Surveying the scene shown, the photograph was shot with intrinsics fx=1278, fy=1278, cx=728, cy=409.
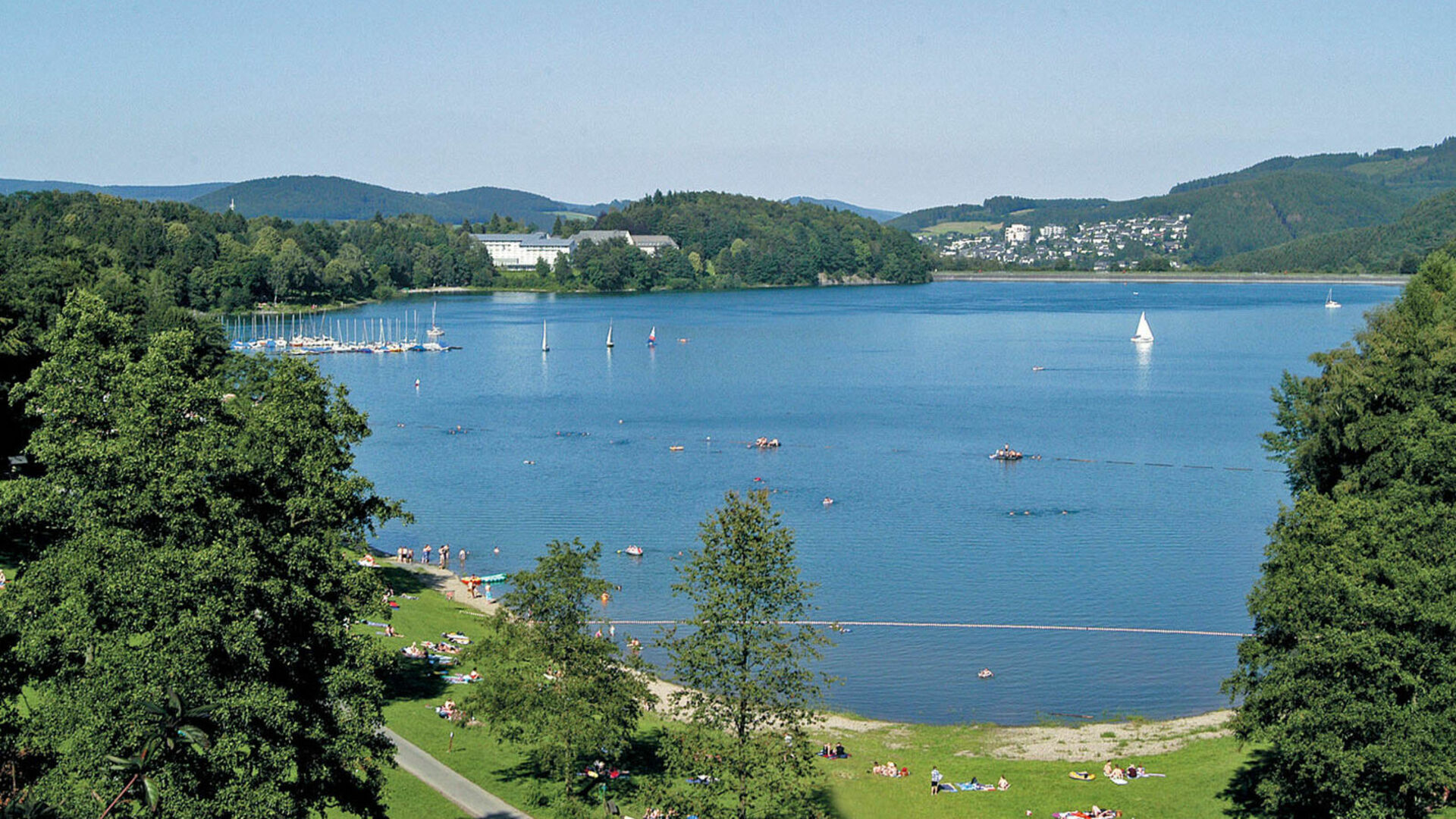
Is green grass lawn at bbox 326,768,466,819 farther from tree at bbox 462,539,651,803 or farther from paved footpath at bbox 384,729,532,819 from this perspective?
tree at bbox 462,539,651,803

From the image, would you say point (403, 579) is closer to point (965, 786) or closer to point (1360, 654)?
point (965, 786)

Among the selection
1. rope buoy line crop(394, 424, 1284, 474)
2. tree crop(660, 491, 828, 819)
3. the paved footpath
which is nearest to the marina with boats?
rope buoy line crop(394, 424, 1284, 474)

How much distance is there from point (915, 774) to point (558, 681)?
7952 millimetres

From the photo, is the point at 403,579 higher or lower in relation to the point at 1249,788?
lower

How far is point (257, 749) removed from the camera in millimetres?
15289

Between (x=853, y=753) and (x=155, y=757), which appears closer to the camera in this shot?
(x=155, y=757)

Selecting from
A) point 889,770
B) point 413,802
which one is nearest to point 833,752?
point 889,770

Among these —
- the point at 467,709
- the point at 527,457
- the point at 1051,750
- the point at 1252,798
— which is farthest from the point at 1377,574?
the point at 527,457

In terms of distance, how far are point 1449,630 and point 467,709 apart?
54.5 ft

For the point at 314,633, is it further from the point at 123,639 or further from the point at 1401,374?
the point at 1401,374

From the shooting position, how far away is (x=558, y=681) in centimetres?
2225

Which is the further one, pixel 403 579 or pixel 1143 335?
pixel 1143 335

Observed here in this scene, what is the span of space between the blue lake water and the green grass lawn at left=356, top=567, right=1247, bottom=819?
3.55 m

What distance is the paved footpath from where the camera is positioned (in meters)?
21.4
